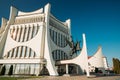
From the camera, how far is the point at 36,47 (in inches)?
1763

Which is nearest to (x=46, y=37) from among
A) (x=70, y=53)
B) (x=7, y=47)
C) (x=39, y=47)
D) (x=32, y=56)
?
→ (x=39, y=47)

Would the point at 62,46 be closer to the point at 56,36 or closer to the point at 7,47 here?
the point at 56,36

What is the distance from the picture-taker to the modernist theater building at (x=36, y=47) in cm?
4172

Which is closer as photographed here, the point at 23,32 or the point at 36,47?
the point at 36,47

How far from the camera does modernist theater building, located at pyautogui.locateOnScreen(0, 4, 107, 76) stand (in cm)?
4172

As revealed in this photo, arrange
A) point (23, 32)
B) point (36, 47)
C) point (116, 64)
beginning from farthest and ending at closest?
point (116, 64) → point (23, 32) → point (36, 47)

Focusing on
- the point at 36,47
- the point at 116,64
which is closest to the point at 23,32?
the point at 36,47

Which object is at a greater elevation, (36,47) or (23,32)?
(23,32)

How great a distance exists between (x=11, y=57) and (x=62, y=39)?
21711 mm

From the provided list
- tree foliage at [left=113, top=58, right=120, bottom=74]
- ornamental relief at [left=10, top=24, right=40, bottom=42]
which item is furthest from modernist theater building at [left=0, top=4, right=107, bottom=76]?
tree foliage at [left=113, top=58, right=120, bottom=74]

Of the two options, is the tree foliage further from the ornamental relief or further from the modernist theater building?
the ornamental relief

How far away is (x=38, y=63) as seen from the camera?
137ft

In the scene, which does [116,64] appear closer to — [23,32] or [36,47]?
[36,47]

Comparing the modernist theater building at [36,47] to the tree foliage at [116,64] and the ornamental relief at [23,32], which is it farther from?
the tree foliage at [116,64]
